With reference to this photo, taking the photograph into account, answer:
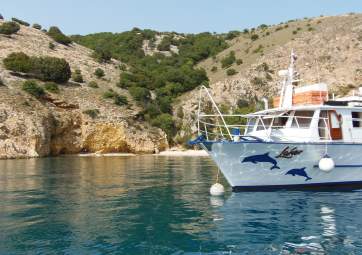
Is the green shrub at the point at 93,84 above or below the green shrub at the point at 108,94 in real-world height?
above

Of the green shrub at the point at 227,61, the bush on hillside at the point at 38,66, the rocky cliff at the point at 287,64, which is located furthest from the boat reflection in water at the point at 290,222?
the green shrub at the point at 227,61

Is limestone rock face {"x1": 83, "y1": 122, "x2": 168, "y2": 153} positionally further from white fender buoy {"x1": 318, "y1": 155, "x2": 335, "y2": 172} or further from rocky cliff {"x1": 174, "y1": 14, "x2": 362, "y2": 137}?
white fender buoy {"x1": 318, "y1": 155, "x2": 335, "y2": 172}

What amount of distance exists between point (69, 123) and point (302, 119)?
40292 millimetres

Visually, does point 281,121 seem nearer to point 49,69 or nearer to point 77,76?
point 49,69

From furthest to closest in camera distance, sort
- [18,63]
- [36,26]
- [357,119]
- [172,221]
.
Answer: [36,26] → [18,63] → [357,119] → [172,221]

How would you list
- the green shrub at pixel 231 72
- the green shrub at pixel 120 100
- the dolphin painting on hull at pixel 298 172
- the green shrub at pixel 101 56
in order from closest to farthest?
the dolphin painting on hull at pixel 298 172 → the green shrub at pixel 120 100 → the green shrub at pixel 101 56 → the green shrub at pixel 231 72

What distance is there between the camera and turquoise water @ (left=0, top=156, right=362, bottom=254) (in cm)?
1024

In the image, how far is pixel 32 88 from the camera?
53.9 m

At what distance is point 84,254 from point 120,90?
56503mm

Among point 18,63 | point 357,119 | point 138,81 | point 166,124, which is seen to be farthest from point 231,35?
point 357,119

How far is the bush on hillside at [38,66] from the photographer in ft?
192

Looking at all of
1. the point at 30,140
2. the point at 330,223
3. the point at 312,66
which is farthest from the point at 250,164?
the point at 312,66

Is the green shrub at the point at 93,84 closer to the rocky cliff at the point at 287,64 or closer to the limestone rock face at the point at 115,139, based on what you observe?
the limestone rock face at the point at 115,139

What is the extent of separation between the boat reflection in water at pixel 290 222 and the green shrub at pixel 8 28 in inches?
2530
